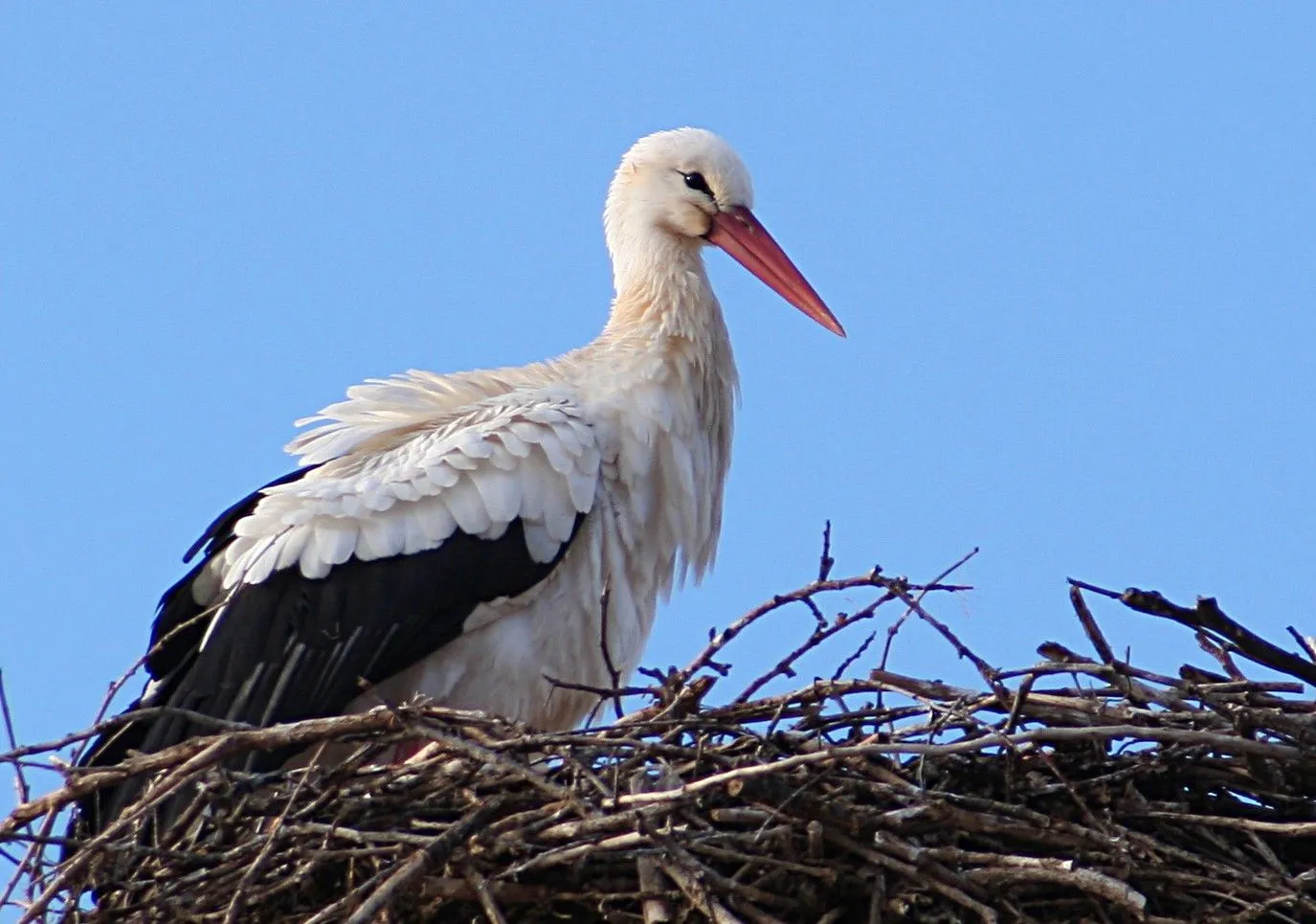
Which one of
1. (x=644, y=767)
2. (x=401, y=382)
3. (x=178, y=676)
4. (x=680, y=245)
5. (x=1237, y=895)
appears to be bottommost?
(x=1237, y=895)

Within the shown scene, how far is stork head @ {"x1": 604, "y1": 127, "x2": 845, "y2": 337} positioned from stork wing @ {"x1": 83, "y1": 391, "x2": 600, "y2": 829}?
95cm

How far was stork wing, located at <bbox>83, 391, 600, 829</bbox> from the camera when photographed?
4492 millimetres

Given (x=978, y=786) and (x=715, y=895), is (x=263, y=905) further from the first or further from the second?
(x=978, y=786)

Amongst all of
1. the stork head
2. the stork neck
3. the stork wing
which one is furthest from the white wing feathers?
the stork head

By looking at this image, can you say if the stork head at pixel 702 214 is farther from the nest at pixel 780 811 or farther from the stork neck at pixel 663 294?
the nest at pixel 780 811

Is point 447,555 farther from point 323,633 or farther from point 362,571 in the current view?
point 323,633

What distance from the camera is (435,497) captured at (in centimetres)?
461

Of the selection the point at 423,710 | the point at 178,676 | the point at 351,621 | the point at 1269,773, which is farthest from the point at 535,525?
the point at 1269,773

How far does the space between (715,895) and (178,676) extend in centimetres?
159

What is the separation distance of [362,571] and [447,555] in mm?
171

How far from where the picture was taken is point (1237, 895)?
139 inches

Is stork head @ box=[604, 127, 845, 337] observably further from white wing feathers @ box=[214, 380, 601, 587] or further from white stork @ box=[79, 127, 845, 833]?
white wing feathers @ box=[214, 380, 601, 587]

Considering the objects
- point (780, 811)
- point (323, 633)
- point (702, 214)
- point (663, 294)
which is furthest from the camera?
point (702, 214)

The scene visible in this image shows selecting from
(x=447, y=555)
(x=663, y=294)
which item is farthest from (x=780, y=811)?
(x=663, y=294)
